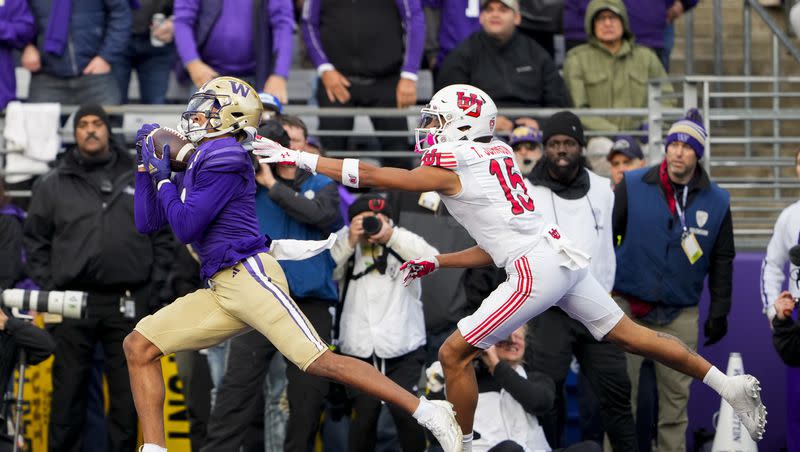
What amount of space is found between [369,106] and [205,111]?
3886mm

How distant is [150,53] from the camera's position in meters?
12.0

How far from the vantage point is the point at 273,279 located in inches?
305

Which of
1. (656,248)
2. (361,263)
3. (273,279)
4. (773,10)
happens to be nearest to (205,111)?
(273,279)

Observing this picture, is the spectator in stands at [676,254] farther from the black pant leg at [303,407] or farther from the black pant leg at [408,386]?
the black pant leg at [303,407]

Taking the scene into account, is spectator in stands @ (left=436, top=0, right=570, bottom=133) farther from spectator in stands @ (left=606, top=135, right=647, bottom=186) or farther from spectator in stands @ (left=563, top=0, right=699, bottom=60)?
spectator in stands @ (left=606, top=135, right=647, bottom=186)

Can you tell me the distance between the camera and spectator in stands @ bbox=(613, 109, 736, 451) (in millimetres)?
9734

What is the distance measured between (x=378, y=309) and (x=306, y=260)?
0.58 m

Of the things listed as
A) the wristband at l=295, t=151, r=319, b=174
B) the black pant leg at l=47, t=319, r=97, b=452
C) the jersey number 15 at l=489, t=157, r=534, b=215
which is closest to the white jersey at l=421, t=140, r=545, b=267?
the jersey number 15 at l=489, t=157, r=534, b=215

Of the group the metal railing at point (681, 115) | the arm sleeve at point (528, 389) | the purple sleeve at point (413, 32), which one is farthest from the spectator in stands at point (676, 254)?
the purple sleeve at point (413, 32)

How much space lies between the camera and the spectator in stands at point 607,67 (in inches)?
453

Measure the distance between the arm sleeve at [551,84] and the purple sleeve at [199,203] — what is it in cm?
445

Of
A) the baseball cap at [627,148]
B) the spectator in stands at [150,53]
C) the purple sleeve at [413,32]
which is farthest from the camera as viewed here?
the spectator in stands at [150,53]

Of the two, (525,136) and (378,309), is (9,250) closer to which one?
(378,309)

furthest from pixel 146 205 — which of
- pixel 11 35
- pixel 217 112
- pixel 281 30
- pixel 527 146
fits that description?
pixel 11 35
